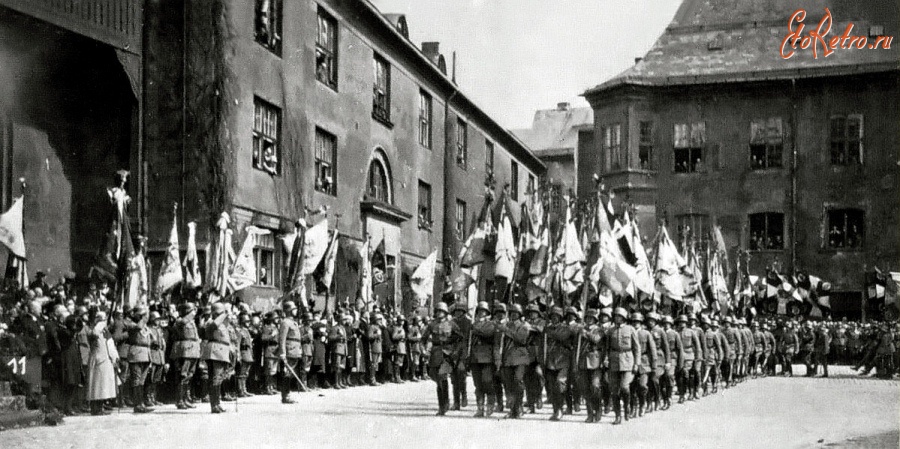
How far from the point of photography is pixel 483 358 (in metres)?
16.7

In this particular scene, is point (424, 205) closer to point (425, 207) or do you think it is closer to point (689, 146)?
point (425, 207)

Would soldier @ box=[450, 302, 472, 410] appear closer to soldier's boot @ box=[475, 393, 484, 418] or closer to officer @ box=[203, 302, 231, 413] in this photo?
soldier's boot @ box=[475, 393, 484, 418]

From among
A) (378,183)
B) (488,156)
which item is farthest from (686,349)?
(488,156)

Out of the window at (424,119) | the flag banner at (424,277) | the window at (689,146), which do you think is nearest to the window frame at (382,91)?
the window at (424,119)

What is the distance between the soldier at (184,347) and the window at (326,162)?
10.6m

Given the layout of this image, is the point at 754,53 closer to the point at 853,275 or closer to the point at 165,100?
the point at 853,275

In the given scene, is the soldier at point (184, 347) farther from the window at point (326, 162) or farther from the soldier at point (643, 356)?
the window at point (326, 162)

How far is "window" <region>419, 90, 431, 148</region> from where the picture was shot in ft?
121

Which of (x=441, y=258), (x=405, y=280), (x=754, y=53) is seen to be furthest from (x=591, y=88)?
(x=405, y=280)

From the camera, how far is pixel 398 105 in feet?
112

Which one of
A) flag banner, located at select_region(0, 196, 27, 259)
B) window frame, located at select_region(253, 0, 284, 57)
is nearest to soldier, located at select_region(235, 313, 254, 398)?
flag banner, located at select_region(0, 196, 27, 259)

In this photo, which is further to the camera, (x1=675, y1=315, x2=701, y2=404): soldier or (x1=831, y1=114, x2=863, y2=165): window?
(x1=831, y1=114, x2=863, y2=165): window

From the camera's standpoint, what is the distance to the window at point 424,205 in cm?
3638

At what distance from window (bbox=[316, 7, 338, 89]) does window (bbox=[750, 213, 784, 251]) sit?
20.4 m
